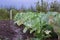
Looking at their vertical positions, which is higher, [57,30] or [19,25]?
[57,30]

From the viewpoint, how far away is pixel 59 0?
7.74 meters

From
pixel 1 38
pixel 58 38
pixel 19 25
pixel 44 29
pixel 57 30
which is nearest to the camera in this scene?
pixel 57 30

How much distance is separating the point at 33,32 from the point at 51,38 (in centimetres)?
56

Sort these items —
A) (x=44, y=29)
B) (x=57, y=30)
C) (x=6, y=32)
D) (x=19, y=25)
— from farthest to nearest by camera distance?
1. (x=19, y=25)
2. (x=6, y=32)
3. (x=44, y=29)
4. (x=57, y=30)

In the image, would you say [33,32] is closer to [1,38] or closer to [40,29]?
[40,29]

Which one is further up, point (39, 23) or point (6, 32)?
point (39, 23)

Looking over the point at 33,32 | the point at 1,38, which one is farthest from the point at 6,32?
the point at 33,32

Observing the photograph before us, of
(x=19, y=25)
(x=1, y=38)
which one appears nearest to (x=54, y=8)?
(x=19, y=25)

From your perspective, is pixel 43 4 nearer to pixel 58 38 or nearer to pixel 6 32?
pixel 6 32

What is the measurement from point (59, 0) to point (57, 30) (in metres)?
4.53

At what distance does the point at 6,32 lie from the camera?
4.83 meters

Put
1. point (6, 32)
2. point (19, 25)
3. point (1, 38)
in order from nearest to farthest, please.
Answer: point (1, 38) < point (6, 32) < point (19, 25)

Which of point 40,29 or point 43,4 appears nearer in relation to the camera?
point 40,29

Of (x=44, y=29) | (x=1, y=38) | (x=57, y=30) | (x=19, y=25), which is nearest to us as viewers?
(x=57, y=30)
